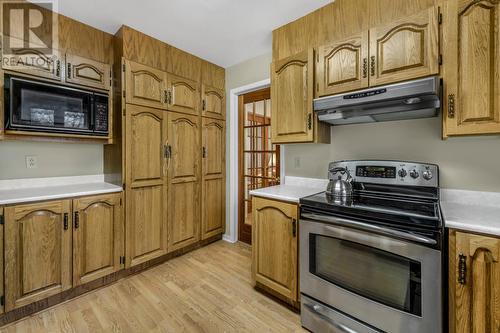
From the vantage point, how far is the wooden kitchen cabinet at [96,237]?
197cm

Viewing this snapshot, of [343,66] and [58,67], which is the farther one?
[58,67]

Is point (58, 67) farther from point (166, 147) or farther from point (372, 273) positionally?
point (372, 273)

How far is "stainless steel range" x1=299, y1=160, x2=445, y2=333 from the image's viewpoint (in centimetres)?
119

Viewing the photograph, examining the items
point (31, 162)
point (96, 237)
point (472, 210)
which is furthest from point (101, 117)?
point (472, 210)

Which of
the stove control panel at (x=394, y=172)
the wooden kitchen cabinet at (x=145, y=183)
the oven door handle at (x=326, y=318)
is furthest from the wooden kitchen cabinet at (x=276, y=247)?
the wooden kitchen cabinet at (x=145, y=183)

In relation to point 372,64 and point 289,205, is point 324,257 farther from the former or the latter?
point 372,64

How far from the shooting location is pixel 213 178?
3131 mm

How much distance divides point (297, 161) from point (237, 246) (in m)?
1.48

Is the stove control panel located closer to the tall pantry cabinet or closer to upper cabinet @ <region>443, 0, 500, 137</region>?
upper cabinet @ <region>443, 0, 500, 137</region>

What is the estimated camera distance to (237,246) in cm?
312

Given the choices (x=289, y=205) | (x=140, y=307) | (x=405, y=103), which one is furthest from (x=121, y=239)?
(x=405, y=103)

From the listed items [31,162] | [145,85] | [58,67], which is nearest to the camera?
[58,67]

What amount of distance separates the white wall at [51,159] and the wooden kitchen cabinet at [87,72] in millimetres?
660
